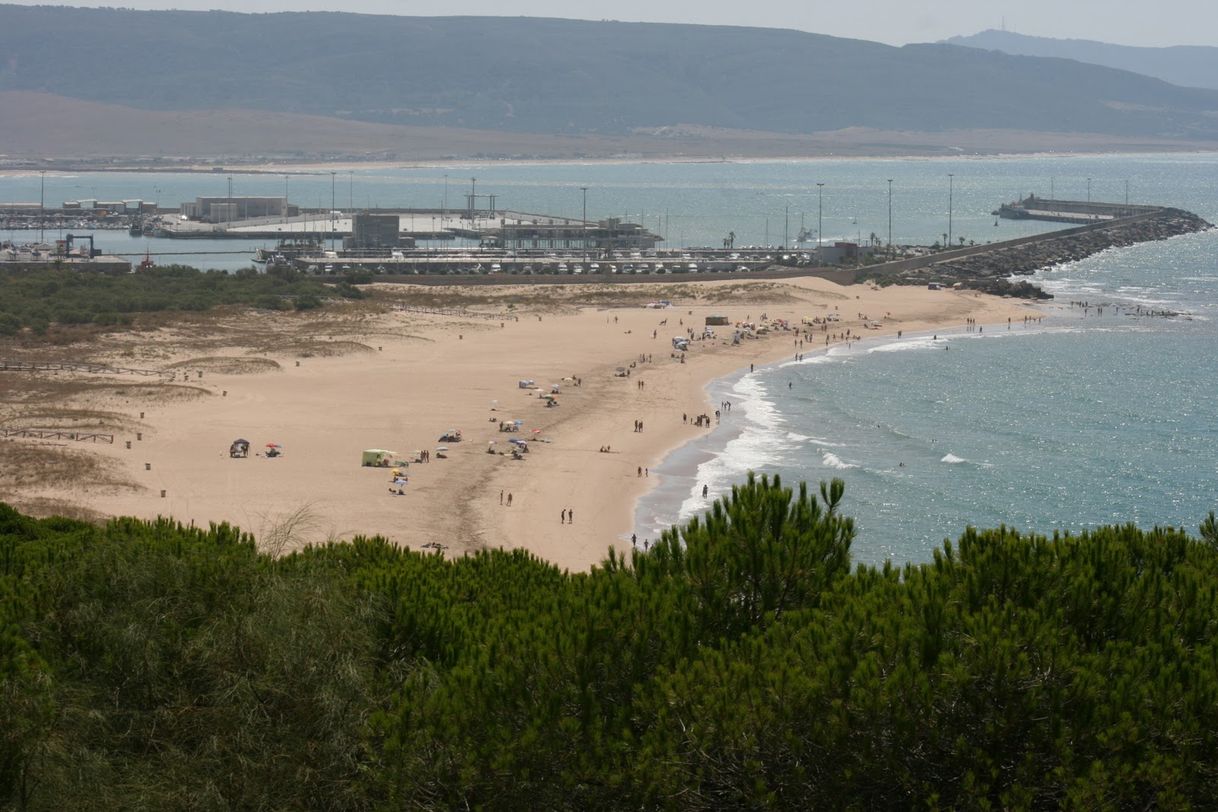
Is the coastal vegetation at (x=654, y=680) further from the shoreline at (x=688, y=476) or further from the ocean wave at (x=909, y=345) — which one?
the ocean wave at (x=909, y=345)

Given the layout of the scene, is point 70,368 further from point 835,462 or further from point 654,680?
point 654,680

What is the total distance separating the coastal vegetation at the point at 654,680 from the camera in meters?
9.62

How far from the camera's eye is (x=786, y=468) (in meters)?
35.7

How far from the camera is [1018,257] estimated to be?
9512 centimetres

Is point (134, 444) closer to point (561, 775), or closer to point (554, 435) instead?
point (554, 435)

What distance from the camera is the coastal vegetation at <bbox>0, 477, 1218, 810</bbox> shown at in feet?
31.6

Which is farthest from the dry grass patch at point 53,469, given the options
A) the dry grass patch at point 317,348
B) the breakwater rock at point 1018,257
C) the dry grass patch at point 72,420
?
the breakwater rock at point 1018,257

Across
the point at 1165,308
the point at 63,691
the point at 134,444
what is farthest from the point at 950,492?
the point at 1165,308

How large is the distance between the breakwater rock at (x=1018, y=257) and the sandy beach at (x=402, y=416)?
514 inches

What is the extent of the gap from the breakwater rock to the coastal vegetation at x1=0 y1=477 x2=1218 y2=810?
69.2 metres

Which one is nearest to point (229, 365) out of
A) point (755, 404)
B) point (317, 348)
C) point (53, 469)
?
point (317, 348)

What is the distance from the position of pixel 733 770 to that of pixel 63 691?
4585mm

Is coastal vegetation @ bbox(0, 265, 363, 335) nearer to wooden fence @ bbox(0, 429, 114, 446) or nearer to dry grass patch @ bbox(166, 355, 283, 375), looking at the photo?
dry grass patch @ bbox(166, 355, 283, 375)

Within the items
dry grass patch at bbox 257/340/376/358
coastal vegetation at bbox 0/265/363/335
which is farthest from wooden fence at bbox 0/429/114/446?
Result: coastal vegetation at bbox 0/265/363/335
